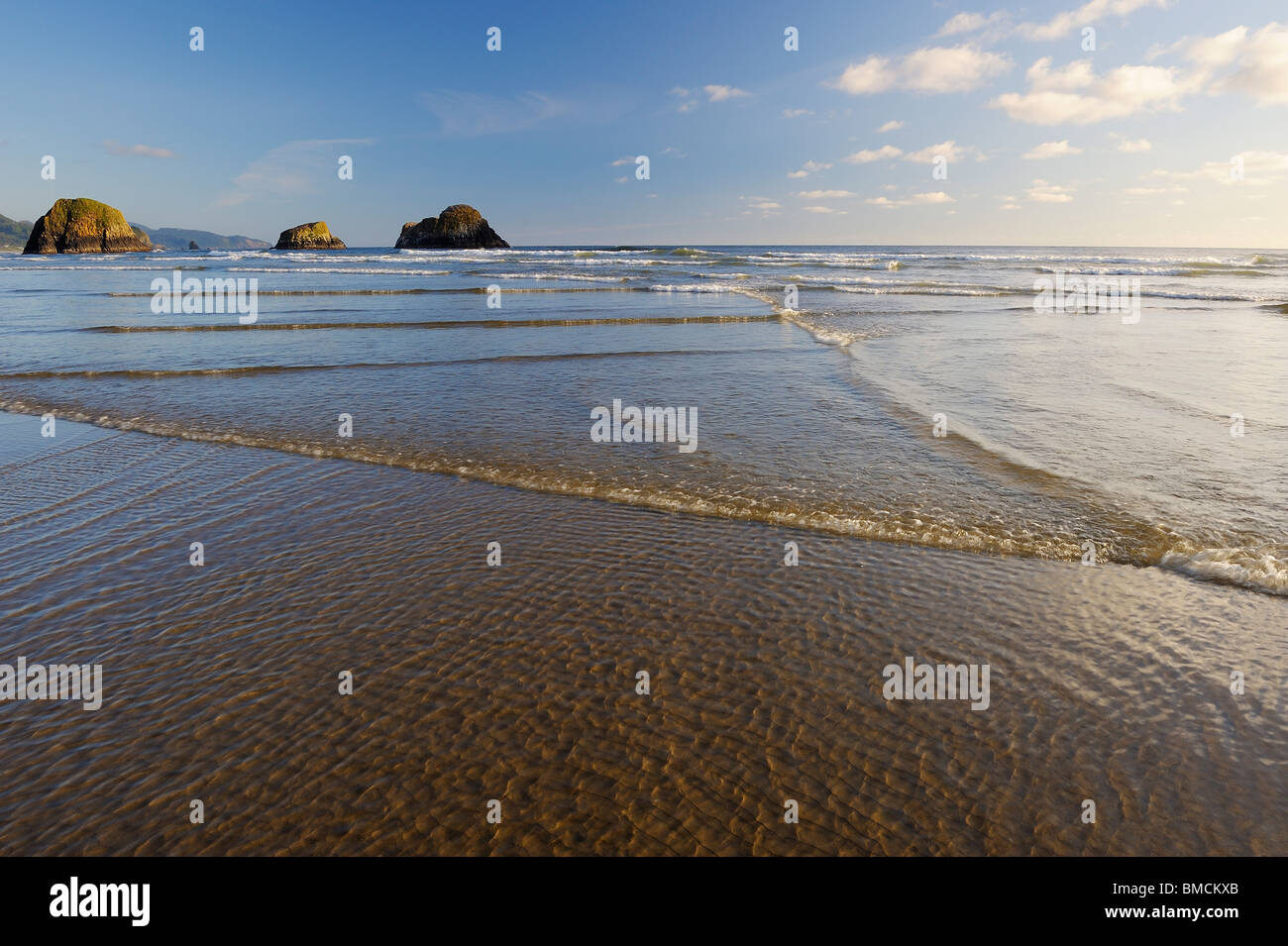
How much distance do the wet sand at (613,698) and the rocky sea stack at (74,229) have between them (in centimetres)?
15508

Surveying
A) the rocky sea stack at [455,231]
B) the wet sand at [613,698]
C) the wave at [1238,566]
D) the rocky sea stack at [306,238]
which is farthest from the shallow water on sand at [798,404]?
the rocky sea stack at [306,238]

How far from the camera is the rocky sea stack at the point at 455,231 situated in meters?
142

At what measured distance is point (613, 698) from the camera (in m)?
3.76

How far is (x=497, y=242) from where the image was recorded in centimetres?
15175

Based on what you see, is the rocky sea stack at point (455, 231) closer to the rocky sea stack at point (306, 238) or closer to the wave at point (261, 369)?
the rocky sea stack at point (306, 238)

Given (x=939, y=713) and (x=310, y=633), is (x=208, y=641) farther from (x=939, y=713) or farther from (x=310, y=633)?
(x=939, y=713)

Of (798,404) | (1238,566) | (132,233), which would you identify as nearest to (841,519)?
(1238,566)

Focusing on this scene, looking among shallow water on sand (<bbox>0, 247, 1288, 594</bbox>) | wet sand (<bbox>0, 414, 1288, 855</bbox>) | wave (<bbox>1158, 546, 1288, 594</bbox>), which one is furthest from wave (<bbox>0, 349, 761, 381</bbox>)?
wave (<bbox>1158, 546, 1288, 594</bbox>)

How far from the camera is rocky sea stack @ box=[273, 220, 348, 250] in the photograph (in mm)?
146500

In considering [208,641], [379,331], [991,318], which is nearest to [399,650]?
[208,641]

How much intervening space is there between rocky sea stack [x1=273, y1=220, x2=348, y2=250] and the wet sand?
16768 cm

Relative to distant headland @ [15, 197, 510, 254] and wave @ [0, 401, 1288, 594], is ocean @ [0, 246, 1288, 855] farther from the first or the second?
distant headland @ [15, 197, 510, 254]

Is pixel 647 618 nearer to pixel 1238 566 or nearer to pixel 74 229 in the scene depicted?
pixel 1238 566
